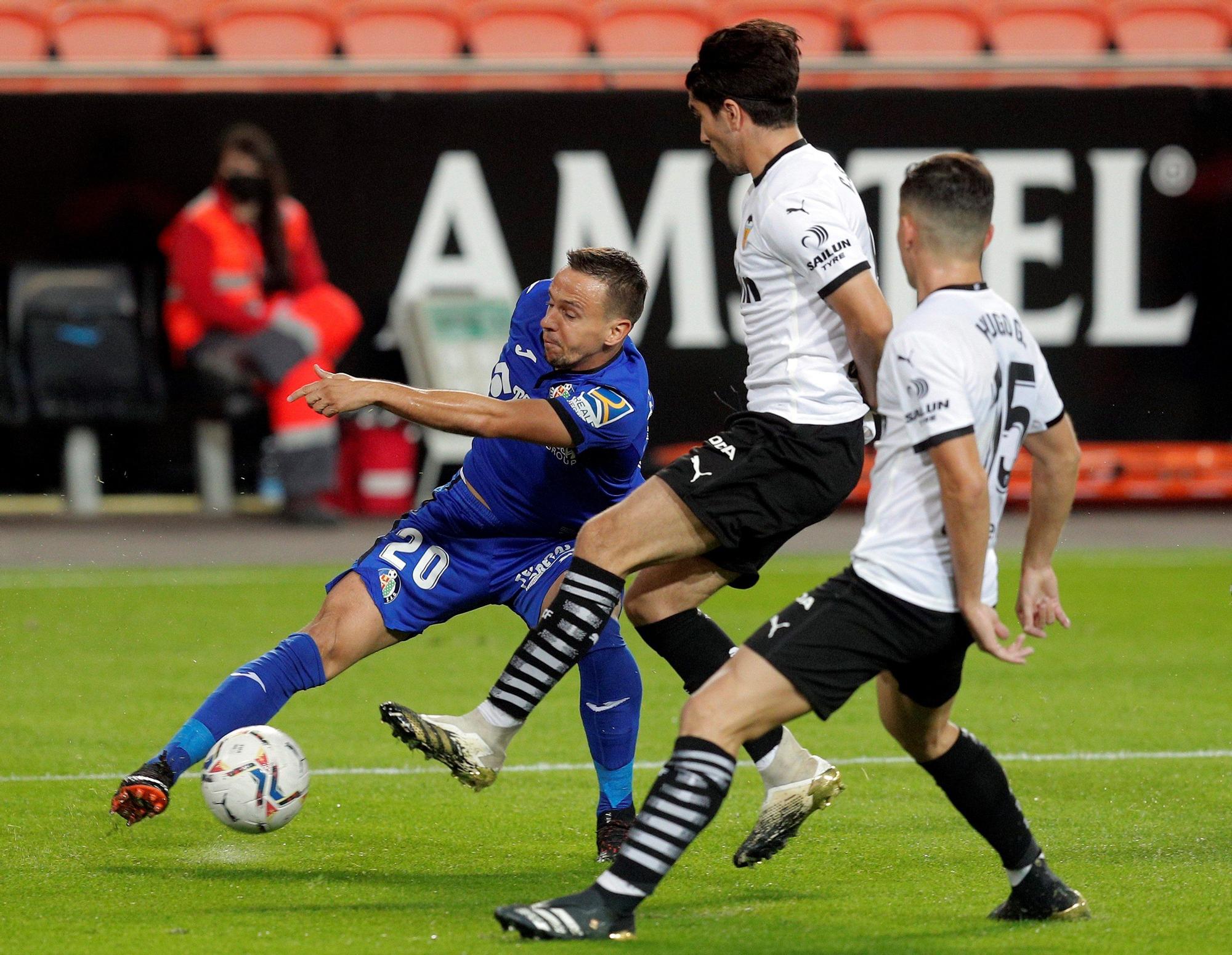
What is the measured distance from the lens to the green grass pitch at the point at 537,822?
4.17 meters

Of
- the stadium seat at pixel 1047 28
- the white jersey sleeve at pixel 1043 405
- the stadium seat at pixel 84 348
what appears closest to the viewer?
the white jersey sleeve at pixel 1043 405

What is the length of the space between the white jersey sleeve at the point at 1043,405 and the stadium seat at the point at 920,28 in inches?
395

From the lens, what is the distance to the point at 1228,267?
12.8 metres

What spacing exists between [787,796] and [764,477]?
83 cm

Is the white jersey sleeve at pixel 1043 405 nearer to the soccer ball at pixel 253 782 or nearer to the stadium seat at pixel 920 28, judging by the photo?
the soccer ball at pixel 253 782

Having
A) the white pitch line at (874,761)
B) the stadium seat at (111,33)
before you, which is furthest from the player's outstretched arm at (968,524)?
the stadium seat at (111,33)

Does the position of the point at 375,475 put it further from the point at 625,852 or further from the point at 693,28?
the point at 625,852

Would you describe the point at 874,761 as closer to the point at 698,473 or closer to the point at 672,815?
the point at 698,473

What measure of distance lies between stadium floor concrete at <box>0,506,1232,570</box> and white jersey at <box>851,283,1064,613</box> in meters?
7.25

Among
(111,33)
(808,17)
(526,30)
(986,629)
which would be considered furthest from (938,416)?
(111,33)

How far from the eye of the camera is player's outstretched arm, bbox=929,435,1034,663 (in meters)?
3.76

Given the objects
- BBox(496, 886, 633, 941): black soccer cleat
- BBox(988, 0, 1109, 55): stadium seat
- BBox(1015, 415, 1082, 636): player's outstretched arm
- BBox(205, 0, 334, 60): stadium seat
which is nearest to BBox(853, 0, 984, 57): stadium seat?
BBox(988, 0, 1109, 55): stadium seat

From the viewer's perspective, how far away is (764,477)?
15.3ft

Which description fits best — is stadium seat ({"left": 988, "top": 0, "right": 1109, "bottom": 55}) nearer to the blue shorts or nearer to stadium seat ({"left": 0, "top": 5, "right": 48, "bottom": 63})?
stadium seat ({"left": 0, "top": 5, "right": 48, "bottom": 63})
